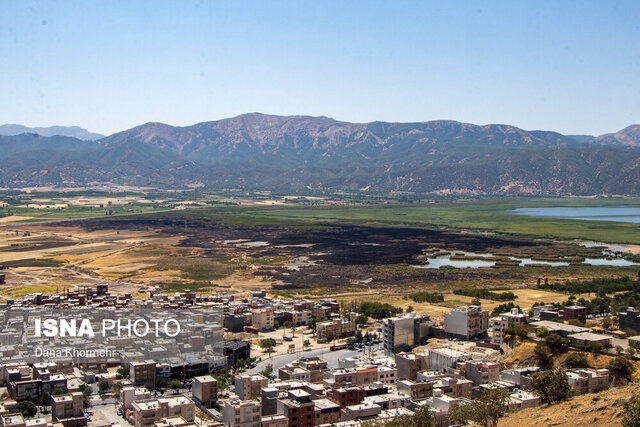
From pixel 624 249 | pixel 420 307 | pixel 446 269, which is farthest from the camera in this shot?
pixel 624 249

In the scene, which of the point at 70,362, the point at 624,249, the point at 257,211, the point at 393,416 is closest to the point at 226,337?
the point at 70,362

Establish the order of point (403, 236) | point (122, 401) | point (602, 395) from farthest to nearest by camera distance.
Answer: point (403, 236) → point (122, 401) → point (602, 395)

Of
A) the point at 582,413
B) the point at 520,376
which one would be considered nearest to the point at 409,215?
the point at 520,376

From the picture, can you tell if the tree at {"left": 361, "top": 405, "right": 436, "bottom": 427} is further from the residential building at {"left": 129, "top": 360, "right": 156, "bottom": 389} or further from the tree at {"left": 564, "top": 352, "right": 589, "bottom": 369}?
the residential building at {"left": 129, "top": 360, "right": 156, "bottom": 389}

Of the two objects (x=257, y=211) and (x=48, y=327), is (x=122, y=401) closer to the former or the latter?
(x=48, y=327)

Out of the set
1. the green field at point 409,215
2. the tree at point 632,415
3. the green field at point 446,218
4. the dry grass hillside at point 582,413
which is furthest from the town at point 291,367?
the green field at point 409,215

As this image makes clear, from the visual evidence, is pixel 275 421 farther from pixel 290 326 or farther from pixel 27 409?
pixel 290 326
